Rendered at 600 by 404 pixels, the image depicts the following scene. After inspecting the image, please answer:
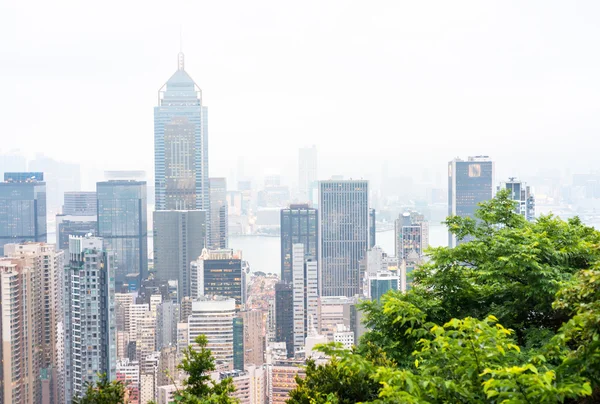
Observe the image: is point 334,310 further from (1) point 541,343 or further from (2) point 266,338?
(1) point 541,343

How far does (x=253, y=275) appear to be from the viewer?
2495cm

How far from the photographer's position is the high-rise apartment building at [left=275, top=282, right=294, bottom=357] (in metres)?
19.1

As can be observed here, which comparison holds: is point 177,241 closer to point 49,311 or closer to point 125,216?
point 125,216

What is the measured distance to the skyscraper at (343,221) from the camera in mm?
29812

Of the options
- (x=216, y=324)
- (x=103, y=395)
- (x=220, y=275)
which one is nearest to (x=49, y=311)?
(x=216, y=324)

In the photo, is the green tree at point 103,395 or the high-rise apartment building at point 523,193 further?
the high-rise apartment building at point 523,193

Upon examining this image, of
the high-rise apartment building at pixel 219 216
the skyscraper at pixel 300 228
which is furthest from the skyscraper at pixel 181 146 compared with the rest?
the skyscraper at pixel 300 228

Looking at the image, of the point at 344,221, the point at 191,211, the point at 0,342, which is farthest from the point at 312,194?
the point at 0,342

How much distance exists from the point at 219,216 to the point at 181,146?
8921 millimetres

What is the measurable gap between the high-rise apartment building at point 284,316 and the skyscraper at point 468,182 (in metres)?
7.26

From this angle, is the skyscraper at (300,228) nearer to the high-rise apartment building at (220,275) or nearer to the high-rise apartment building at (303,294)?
the high-rise apartment building at (303,294)

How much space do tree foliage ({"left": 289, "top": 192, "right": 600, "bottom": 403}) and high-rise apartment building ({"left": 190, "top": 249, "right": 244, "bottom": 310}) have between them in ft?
64.5

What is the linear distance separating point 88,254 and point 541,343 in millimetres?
11909

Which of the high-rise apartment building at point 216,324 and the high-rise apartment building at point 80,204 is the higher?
the high-rise apartment building at point 80,204
